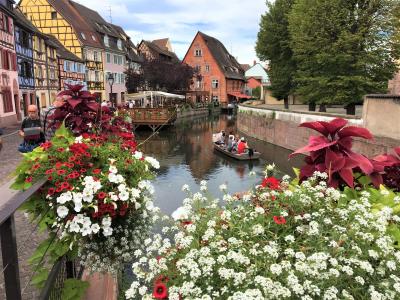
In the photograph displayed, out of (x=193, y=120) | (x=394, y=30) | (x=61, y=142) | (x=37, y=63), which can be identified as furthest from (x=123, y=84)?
(x=61, y=142)

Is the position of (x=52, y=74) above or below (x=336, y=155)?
above

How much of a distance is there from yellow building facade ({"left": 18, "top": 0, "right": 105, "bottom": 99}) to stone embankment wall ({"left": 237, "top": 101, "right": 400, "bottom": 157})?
63.8ft

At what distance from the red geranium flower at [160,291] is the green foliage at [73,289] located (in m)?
1.66

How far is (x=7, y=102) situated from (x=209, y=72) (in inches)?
1841

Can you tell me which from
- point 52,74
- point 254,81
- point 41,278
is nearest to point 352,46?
point 41,278

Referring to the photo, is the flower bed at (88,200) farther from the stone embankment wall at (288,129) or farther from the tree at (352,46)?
the tree at (352,46)

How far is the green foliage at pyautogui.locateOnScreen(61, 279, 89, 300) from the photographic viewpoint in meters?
3.43

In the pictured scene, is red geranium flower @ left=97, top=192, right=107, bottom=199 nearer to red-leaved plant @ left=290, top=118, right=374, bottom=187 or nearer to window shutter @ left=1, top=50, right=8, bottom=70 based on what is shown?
red-leaved plant @ left=290, top=118, right=374, bottom=187

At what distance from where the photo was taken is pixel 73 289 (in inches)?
138

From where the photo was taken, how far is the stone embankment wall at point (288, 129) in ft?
54.6

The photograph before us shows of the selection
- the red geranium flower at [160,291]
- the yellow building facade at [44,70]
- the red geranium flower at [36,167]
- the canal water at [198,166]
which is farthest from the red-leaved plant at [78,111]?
the yellow building facade at [44,70]

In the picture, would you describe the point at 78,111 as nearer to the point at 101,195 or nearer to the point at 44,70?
the point at 101,195

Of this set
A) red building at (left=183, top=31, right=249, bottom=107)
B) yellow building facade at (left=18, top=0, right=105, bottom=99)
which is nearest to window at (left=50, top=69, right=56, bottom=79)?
yellow building facade at (left=18, top=0, right=105, bottom=99)

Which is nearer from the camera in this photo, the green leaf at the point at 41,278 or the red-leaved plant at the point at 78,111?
the green leaf at the point at 41,278
